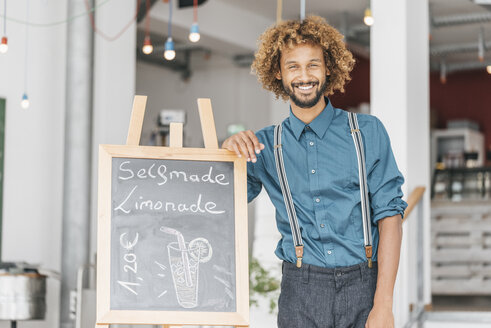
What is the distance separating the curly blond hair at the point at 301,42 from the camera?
232cm

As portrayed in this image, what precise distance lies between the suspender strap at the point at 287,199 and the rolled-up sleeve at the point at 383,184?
0.24m

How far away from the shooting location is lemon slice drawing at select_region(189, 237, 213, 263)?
2.45 metres

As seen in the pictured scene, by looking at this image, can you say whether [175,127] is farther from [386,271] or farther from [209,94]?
[209,94]

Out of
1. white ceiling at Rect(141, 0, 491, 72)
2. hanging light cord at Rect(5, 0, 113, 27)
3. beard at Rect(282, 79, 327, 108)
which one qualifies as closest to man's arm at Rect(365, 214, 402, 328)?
beard at Rect(282, 79, 327, 108)

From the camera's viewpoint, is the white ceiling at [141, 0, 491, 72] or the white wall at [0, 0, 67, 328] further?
the white ceiling at [141, 0, 491, 72]

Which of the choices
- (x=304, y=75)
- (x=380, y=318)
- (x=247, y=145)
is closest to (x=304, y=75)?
(x=304, y=75)

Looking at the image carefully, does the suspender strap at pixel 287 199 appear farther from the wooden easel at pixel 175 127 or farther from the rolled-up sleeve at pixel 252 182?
the wooden easel at pixel 175 127

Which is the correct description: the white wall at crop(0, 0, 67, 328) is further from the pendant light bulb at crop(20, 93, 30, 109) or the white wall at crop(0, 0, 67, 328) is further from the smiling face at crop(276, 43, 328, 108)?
the smiling face at crop(276, 43, 328, 108)

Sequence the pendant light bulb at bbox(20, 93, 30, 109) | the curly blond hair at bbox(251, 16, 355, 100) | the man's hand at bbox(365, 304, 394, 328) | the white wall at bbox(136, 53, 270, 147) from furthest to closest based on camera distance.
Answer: the white wall at bbox(136, 53, 270, 147) → the pendant light bulb at bbox(20, 93, 30, 109) → the curly blond hair at bbox(251, 16, 355, 100) → the man's hand at bbox(365, 304, 394, 328)

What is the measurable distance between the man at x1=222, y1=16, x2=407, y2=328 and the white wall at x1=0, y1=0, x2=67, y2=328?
3.77 metres

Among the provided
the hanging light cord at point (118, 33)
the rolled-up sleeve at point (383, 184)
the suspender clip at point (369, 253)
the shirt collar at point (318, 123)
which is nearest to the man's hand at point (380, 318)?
the suspender clip at point (369, 253)

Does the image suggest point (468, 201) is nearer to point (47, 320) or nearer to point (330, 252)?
point (47, 320)

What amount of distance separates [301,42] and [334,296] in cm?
81

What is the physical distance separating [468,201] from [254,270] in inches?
109
